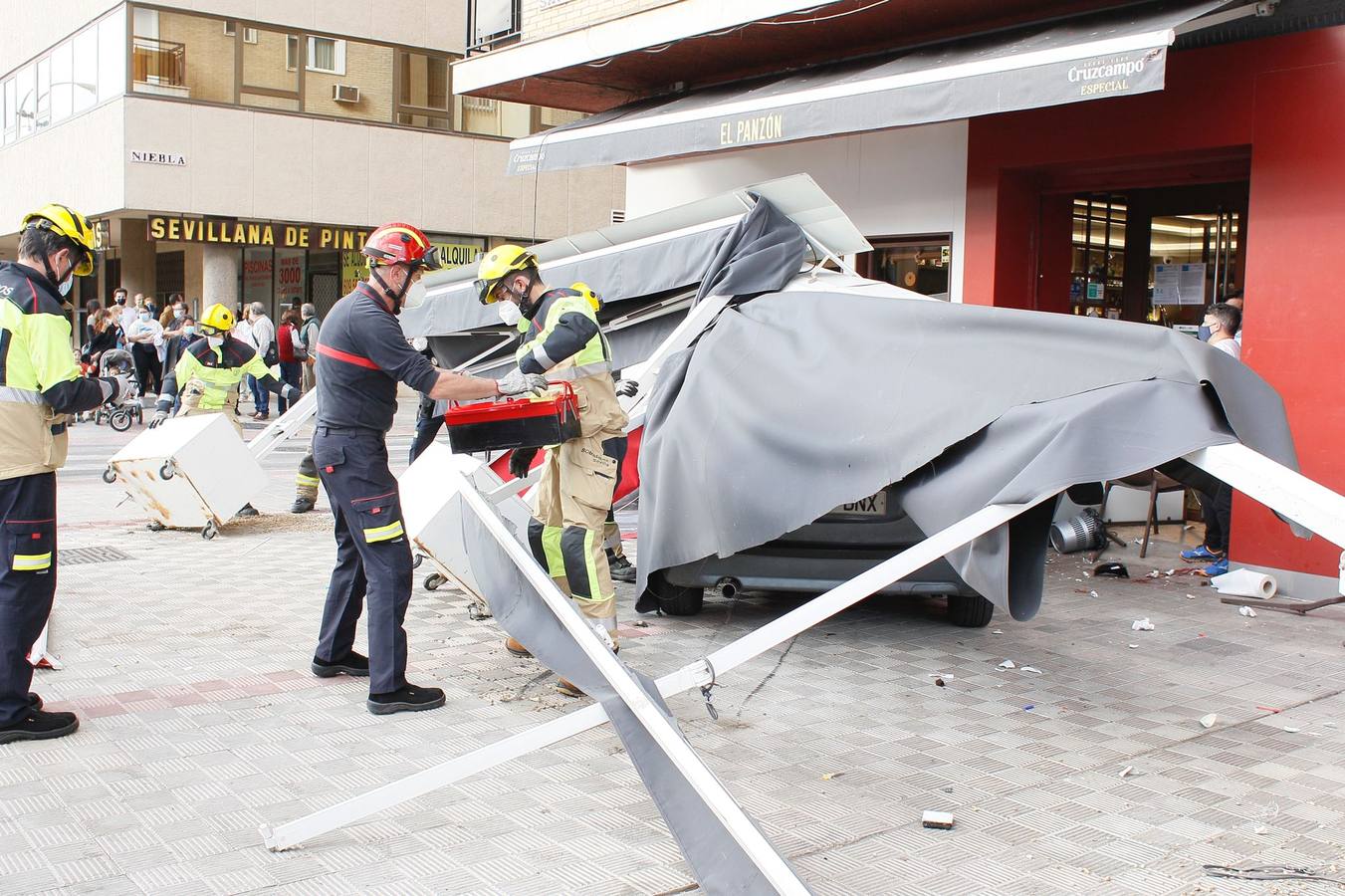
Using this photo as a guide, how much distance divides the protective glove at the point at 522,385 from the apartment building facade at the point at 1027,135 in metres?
4.00

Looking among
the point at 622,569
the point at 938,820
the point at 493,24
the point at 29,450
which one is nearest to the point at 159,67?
the point at 493,24

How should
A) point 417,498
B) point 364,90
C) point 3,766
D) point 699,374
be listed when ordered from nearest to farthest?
point 3,766 → point 699,374 → point 417,498 → point 364,90

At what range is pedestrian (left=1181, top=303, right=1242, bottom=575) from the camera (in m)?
8.03

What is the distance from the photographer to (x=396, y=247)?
5207mm

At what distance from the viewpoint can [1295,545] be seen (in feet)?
24.6

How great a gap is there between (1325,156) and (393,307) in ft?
18.1

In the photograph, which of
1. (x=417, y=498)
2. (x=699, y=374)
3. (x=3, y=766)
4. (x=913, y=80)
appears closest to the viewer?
(x=3, y=766)

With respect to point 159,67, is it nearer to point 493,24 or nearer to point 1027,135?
point 493,24

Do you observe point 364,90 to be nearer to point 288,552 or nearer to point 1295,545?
point 288,552

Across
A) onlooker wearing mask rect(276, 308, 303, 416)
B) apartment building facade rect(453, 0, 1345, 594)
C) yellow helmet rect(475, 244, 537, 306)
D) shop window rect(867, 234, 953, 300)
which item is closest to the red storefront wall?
apartment building facade rect(453, 0, 1345, 594)

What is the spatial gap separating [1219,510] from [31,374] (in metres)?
7.24

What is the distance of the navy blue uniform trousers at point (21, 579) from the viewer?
4.60 m

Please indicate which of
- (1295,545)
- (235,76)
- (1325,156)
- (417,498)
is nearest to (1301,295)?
(1325,156)

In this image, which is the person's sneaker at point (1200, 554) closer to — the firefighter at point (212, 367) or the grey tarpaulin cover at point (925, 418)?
the grey tarpaulin cover at point (925, 418)
